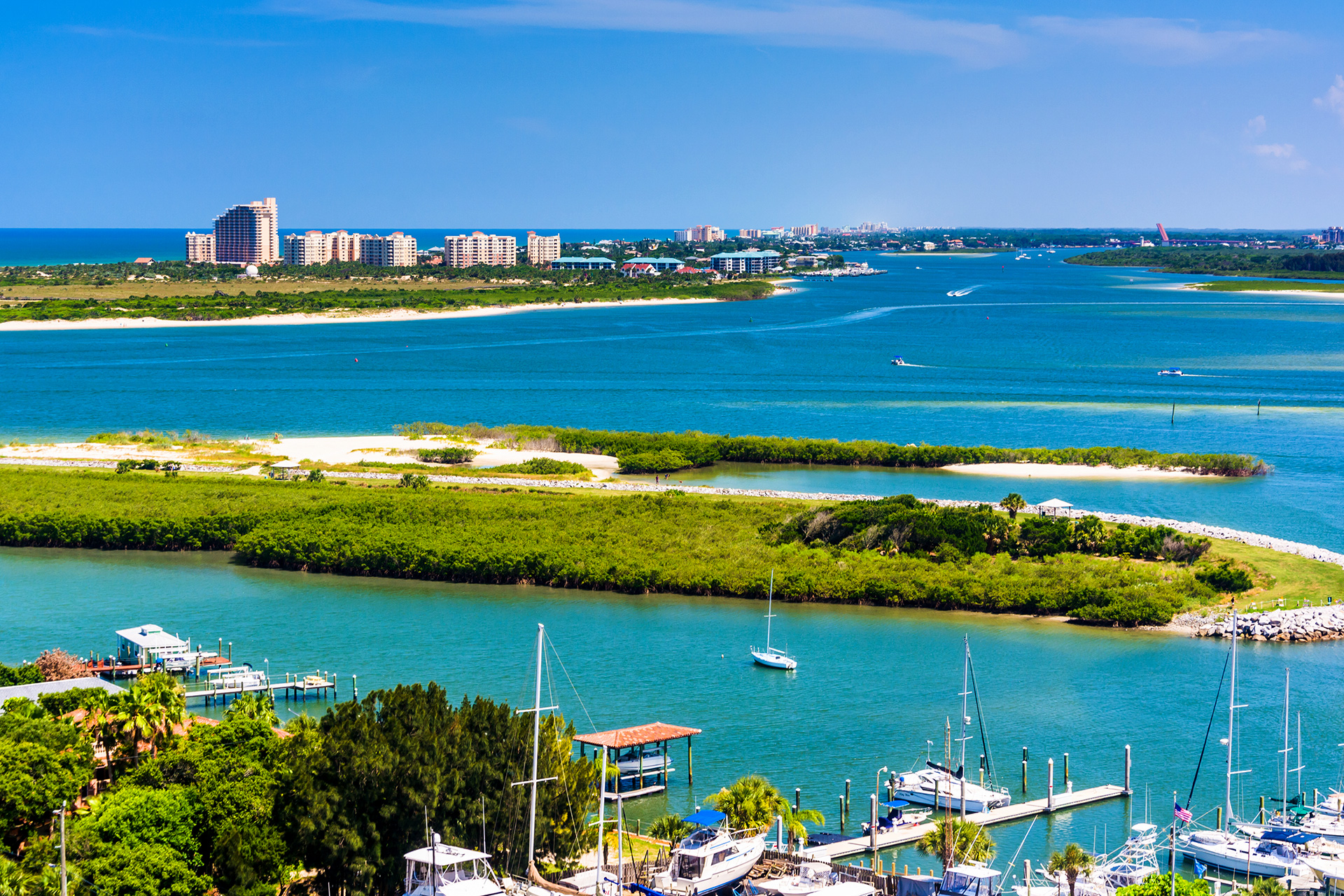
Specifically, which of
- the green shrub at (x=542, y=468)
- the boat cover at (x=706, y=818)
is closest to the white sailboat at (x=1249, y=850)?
the boat cover at (x=706, y=818)

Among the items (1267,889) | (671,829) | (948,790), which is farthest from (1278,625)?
(671,829)

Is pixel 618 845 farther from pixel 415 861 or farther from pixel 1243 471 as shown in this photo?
pixel 1243 471

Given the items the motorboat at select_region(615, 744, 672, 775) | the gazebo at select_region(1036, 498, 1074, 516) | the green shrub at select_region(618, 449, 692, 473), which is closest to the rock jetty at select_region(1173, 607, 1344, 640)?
the gazebo at select_region(1036, 498, 1074, 516)

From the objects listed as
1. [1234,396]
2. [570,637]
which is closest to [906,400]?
[1234,396]

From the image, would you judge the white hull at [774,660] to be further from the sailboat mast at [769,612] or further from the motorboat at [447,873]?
the motorboat at [447,873]

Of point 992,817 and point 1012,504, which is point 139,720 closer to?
point 992,817
